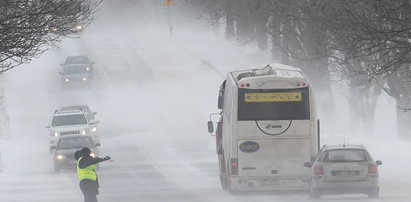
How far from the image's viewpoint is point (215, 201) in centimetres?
2705

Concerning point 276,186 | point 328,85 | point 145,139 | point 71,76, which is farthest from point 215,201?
point 71,76

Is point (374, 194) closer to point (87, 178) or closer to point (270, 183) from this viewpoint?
point (270, 183)

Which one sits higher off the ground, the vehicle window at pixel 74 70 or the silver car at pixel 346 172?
the vehicle window at pixel 74 70

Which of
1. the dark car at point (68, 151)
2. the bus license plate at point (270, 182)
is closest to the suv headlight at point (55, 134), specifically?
the dark car at point (68, 151)

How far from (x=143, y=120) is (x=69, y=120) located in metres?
12.3

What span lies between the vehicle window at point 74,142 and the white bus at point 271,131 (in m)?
12.0

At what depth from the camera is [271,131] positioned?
27.4 meters

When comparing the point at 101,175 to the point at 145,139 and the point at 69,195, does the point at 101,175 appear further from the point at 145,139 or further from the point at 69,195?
the point at 145,139

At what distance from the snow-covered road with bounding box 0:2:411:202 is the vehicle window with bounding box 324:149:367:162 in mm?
1263

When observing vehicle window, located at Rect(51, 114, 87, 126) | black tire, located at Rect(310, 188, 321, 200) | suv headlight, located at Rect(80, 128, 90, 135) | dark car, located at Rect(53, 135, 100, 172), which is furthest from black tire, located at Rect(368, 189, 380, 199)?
vehicle window, located at Rect(51, 114, 87, 126)

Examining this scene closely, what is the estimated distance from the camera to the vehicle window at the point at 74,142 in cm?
3853

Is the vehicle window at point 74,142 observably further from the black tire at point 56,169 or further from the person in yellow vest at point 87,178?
the person in yellow vest at point 87,178

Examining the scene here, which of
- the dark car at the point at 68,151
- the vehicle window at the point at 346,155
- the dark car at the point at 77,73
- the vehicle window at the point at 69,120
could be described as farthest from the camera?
the dark car at the point at 77,73


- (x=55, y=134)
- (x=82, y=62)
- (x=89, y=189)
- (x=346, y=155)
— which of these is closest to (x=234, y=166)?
(x=346, y=155)
